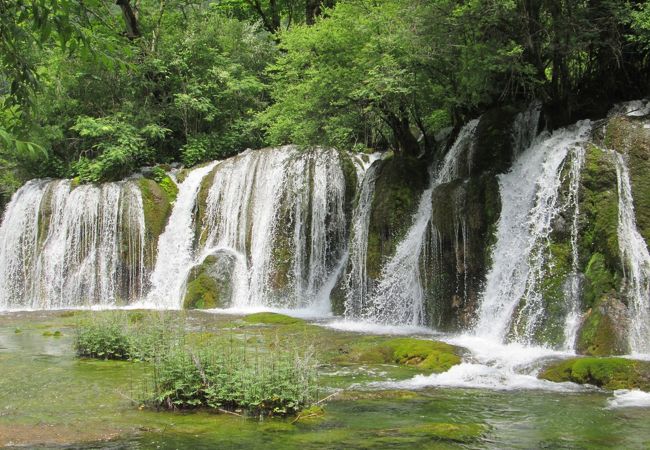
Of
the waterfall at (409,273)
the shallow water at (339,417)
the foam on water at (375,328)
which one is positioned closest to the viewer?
the shallow water at (339,417)

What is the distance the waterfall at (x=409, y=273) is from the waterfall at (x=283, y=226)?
109 inches

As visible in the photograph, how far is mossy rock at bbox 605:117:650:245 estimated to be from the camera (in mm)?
12656

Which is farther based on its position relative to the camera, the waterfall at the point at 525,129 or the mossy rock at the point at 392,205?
the mossy rock at the point at 392,205

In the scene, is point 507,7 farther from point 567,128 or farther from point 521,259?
point 521,259

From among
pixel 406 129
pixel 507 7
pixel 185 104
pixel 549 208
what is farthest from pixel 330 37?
pixel 185 104

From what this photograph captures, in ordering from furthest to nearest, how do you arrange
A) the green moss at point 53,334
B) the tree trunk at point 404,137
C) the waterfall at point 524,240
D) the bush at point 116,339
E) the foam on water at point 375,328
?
the tree trunk at point 404,137 → the foam on water at point 375,328 → the green moss at point 53,334 → the waterfall at point 524,240 → the bush at point 116,339

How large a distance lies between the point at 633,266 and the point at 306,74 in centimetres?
1053

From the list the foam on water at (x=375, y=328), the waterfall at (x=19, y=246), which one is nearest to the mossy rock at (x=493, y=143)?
the foam on water at (x=375, y=328)

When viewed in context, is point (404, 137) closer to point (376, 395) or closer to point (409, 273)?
point (409, 273)

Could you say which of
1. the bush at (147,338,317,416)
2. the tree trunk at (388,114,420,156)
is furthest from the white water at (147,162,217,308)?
the bush at (147,338,317,416)

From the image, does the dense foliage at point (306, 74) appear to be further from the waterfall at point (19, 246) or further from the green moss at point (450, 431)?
the green moss at point (450, 431)

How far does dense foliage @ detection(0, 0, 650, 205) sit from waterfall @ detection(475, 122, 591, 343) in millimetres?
1604

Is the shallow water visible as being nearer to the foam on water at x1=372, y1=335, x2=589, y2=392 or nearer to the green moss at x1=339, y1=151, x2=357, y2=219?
the foam on water at x1=372, y1=335, x2=589, y2=392

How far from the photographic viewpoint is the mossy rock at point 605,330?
37.7 ft
